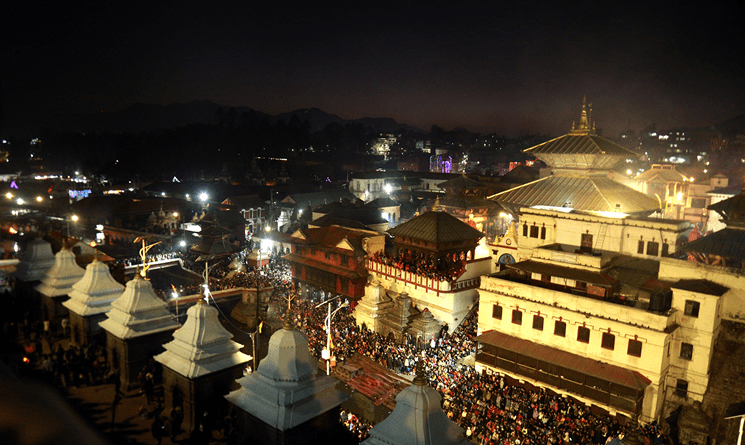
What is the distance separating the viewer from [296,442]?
305 inches

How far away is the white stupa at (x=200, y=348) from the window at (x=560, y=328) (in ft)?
55.9

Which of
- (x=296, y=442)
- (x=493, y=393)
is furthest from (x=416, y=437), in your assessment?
(x=493, y=393)

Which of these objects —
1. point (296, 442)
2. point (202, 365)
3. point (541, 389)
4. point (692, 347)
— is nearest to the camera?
point (296, 442)

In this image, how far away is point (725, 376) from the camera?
65.3ft

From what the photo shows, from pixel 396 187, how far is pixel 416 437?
71654 millimetres

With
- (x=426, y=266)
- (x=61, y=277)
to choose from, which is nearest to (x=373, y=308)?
(x=426, y=266)

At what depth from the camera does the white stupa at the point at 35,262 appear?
13633mm

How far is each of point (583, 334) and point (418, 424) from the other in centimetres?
1690

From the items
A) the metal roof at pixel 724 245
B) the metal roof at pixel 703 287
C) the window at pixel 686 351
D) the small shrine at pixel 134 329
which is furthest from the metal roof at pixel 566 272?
the small shrine at pixel 134 329

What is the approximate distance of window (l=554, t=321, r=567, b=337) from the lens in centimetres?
2219

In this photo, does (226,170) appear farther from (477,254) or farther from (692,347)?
(692,347)

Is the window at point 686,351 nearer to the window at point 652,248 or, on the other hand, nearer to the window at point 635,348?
the window at point 635,348

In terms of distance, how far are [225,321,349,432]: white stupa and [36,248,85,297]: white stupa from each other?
25.4 ft

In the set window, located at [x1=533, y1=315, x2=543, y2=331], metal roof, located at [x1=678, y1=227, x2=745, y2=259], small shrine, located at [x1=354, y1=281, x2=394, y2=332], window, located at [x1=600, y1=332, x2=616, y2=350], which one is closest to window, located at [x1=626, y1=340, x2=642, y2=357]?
window, located at [x1=600, y1=332, x2=616, y2=350]
